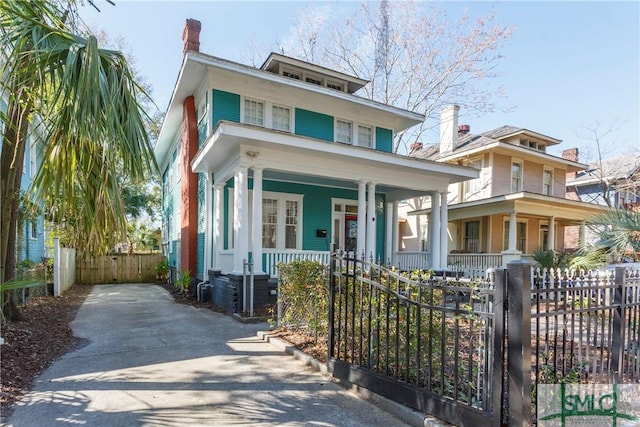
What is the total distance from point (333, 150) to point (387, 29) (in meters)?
13.0

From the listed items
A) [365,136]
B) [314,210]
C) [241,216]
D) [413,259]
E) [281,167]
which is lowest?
[413,259]

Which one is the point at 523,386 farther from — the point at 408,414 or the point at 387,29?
the point at 387,29

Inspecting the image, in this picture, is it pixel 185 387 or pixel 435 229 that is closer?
pixel 185 387

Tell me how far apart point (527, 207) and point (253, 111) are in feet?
39.7

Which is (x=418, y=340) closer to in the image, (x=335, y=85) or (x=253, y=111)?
(x=253, y=111)

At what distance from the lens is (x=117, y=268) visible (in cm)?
1614

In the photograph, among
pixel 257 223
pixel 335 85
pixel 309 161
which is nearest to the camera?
pixel 257 223

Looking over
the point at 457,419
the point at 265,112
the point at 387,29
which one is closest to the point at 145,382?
the point at 457,419

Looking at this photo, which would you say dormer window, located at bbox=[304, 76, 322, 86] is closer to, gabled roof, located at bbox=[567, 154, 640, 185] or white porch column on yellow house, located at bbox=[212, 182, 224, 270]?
white porch column on yellow house, located at bbox=[212, 182, 224, 270]

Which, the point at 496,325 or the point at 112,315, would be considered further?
the point at 112,315

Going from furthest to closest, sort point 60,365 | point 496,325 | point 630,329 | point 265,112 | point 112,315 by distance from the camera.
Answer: point 265,112
point 112,315
point 60,365
point 630,329
point 496,325

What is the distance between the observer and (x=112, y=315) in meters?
8.30

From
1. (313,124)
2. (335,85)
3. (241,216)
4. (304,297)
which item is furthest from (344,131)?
(304,297)

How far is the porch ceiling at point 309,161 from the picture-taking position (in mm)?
8312
